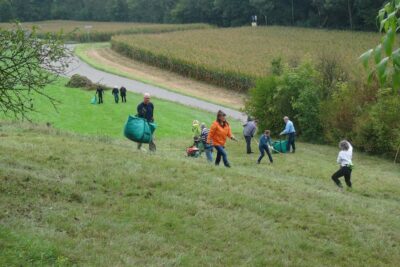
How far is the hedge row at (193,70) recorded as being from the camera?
157 ft

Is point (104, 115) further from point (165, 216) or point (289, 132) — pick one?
point (165, 216)

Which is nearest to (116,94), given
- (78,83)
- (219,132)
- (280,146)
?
(78,83)

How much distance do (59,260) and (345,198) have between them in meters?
8.00

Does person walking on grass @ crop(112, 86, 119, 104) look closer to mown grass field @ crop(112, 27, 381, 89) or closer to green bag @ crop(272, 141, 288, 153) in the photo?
mown grass field @ crop(112, 27, 381, 89)

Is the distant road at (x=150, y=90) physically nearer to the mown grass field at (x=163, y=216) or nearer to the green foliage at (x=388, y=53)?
the mown grass field at (x=163, y=216)

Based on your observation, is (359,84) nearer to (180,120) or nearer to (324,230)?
(180,120)

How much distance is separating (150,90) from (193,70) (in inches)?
354

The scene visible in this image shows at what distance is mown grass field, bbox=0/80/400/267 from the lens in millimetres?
7543

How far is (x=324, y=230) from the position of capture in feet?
32.1

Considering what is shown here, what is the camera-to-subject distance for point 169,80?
5384 cm

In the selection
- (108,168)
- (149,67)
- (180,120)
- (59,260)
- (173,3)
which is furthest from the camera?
(173,3)

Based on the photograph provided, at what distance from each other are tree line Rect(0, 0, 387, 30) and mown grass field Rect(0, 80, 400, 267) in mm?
56571

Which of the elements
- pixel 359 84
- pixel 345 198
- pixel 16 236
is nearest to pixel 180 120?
pixel 359 84

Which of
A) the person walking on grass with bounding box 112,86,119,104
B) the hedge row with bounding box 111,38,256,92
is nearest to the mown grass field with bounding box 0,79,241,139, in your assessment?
the person walking on grass with bounding box 112,86,119,104
